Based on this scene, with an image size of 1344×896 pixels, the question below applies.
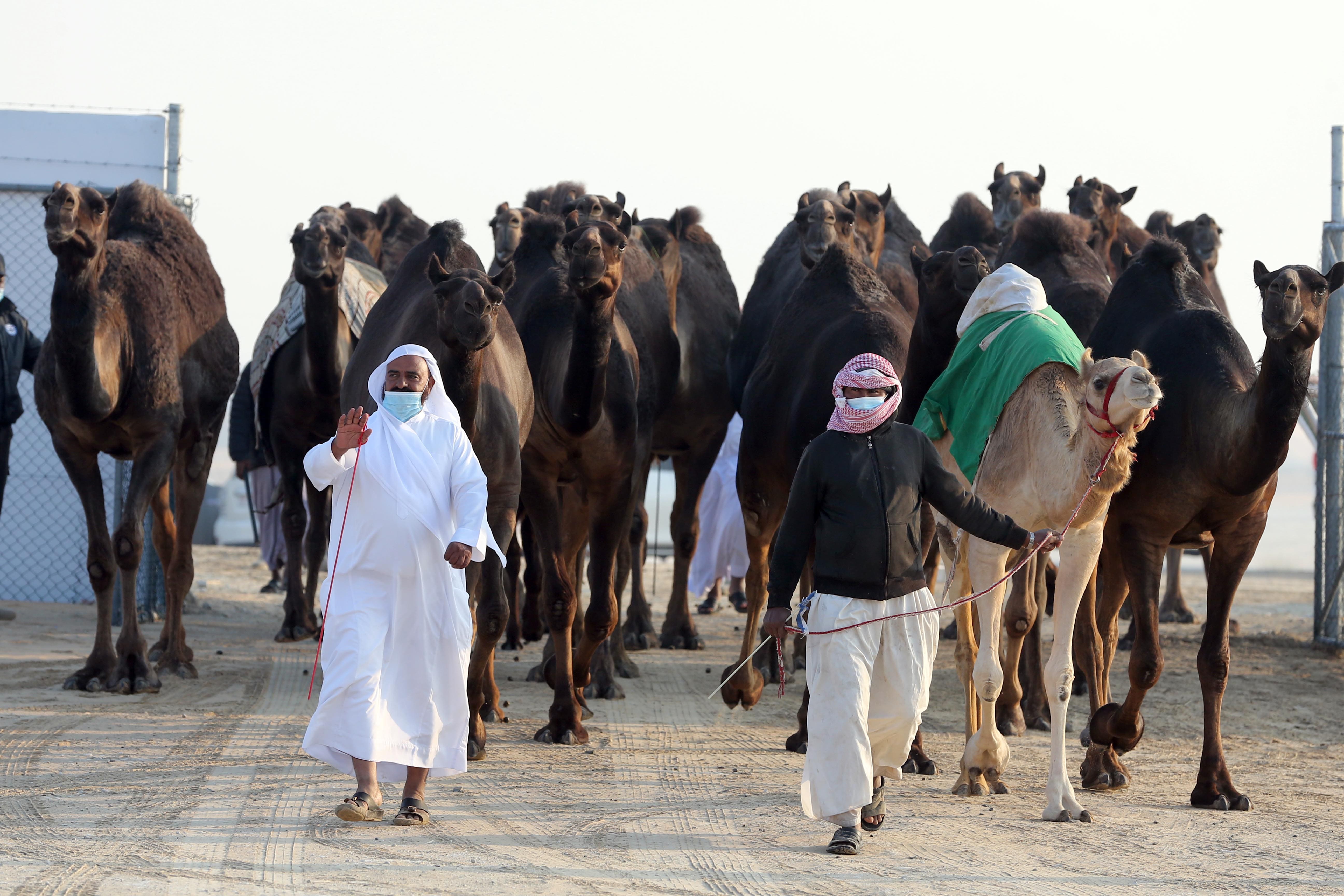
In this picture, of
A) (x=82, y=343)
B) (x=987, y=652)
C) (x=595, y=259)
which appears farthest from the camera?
(x=82, y=343)

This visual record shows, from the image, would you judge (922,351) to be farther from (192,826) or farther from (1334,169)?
(1334,169)

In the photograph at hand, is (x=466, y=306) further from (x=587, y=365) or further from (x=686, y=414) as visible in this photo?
(x=686, y=414)

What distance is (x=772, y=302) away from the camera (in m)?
10.8

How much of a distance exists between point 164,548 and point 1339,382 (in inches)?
336

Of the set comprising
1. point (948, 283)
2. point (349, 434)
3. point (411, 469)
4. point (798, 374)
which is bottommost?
point (411, 469)

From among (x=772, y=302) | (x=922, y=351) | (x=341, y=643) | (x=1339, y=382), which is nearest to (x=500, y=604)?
(x=341, y=643)

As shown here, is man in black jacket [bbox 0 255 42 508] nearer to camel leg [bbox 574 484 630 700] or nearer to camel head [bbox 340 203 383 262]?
camel head [bbox 340 203 383 262]

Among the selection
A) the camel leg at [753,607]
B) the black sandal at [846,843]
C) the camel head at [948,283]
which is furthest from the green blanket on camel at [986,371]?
the black sandal at [846,843]

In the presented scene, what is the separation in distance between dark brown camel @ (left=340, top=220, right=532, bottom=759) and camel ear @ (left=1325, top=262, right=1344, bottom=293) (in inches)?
144

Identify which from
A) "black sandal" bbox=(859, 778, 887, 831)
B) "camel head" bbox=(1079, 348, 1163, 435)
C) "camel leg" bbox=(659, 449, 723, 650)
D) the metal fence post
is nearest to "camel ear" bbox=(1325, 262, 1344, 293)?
"camel head" bbox=(1079, 348, 1163, 435)

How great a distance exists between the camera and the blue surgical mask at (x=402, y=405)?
20.0 feet

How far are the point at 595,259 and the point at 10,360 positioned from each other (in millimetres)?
5741

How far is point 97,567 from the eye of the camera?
894 cm

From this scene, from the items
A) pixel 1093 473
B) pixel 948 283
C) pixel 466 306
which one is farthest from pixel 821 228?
pixel 1093 473
